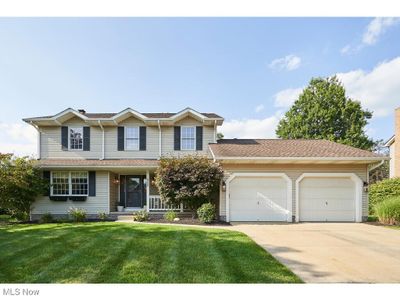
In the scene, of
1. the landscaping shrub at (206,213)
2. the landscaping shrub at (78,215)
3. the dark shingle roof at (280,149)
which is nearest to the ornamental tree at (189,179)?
the landscaping shrub at (206,213)

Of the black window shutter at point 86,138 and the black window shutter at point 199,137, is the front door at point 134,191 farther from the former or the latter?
the black window shutter at point 199,137

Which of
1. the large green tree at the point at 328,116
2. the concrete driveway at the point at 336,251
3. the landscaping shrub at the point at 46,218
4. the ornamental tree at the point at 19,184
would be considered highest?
the large green tree at the point at 328,116

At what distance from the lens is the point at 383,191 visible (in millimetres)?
15516

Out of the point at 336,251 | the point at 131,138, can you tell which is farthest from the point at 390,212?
the point at 131,138

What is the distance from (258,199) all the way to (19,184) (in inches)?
442

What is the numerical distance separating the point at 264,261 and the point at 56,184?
1236 cm

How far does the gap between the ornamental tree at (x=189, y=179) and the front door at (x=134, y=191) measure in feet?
11.1

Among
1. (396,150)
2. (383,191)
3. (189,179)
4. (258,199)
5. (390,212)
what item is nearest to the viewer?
(189,179)

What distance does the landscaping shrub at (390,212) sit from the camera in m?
11.8

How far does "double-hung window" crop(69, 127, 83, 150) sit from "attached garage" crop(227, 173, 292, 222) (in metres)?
8.81

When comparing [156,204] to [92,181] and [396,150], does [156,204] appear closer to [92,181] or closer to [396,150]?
[92,181]
